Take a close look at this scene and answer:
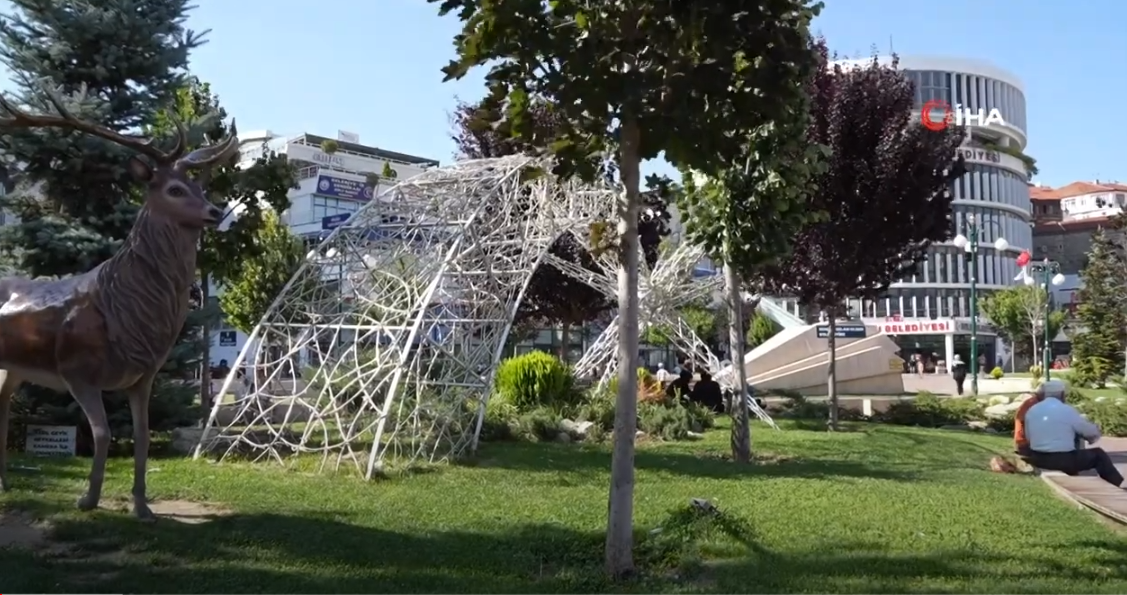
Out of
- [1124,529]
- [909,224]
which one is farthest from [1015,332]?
[1124,529]

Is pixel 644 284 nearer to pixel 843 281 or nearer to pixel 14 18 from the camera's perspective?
pixel 843 281

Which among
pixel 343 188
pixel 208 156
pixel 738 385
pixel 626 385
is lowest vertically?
pixel 626 385

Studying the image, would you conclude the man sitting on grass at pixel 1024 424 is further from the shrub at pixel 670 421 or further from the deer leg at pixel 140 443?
the deer leg at pixel 140 443

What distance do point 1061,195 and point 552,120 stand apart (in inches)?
4529

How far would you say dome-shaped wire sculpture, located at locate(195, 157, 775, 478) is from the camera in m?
11.8

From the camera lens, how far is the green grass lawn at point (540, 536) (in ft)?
21.1

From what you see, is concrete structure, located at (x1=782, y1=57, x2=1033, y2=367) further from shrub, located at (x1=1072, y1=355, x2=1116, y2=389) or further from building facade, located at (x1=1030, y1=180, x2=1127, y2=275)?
shrub, located at (x1=1072, y1=355, x2=1116, y2=389)

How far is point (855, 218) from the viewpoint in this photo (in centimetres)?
1942

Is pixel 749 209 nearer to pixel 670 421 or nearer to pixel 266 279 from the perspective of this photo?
pixel 670 421

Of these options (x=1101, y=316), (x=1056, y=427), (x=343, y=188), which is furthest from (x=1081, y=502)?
(x=343, y=188)

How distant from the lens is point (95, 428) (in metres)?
7.60

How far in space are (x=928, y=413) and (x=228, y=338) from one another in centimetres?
3423

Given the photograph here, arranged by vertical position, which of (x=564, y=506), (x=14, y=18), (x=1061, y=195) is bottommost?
(x=564, y=506)

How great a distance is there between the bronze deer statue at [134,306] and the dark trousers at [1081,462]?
8.68 m
